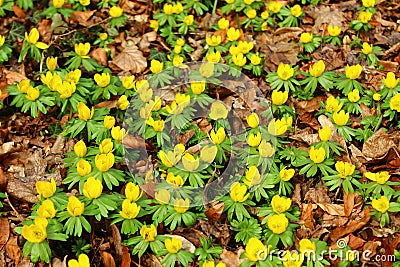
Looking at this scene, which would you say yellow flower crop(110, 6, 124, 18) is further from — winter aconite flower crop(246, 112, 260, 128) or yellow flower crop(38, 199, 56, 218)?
yellow flower crop(38, 199, 56, 218)

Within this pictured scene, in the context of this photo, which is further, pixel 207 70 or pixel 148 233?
pixel 207 70

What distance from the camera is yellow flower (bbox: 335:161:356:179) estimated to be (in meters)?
3.19

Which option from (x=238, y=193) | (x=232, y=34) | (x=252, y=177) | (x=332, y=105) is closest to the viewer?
(x=238, y=193)

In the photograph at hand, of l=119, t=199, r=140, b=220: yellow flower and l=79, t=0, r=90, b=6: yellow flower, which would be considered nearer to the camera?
l=119, t=199, r=140, b=220: yellow flower

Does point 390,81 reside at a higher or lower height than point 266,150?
higher

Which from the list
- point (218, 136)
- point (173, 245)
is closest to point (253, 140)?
point (218, 136)

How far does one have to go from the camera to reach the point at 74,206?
2953mm

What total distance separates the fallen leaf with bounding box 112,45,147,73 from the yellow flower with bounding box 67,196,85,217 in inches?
63.9

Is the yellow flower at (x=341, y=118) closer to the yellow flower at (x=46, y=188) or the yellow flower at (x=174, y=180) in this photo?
the yellow flower at (x=174, y=180)

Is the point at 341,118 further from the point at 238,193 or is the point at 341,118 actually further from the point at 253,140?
the point at 238,193

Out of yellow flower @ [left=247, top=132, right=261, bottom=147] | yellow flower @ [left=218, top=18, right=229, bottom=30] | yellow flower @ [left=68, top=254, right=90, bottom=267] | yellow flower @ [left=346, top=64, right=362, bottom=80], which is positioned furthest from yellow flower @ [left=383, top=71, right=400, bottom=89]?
yellow flower @ [left=68, top=254, right=90, bottom=267]

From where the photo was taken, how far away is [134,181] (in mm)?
3379

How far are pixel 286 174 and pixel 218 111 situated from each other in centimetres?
79

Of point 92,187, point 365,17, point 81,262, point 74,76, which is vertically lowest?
point 81,262
